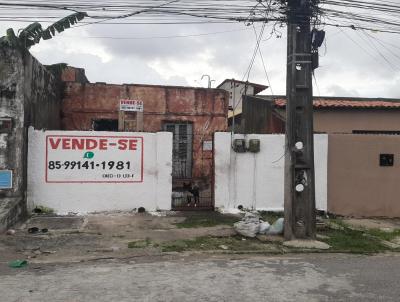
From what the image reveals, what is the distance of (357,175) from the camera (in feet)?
42.8

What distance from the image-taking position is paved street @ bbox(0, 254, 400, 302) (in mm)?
5910

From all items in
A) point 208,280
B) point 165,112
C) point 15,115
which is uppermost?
point 165,112

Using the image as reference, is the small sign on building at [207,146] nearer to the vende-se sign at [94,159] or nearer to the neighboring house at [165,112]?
the neighboring house at [165,112]

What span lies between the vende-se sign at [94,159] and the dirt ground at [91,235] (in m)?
0.96

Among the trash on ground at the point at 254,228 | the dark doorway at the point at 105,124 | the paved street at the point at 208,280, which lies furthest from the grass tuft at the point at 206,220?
the dark doorway at the point at 105,124

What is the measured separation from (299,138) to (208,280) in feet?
12.7

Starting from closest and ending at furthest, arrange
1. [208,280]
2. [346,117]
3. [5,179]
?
[208,280]
[5,179]
[346,117]

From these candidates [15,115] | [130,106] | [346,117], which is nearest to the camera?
[15,115]

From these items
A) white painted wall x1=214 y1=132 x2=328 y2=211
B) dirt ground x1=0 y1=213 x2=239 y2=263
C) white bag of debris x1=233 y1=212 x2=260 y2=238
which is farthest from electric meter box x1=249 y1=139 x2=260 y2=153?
white bag of debris x1=233 y1=212 x2=260 y2=238

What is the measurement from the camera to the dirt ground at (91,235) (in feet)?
26.8

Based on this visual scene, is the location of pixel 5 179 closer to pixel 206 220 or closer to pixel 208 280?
pixel 206 220

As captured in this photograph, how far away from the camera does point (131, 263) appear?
7.58m

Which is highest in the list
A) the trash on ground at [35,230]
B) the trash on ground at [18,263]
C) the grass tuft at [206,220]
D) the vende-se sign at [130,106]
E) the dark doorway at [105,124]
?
the vende-se sign at [130,106]

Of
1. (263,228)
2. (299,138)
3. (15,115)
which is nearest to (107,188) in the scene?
(15,115)
